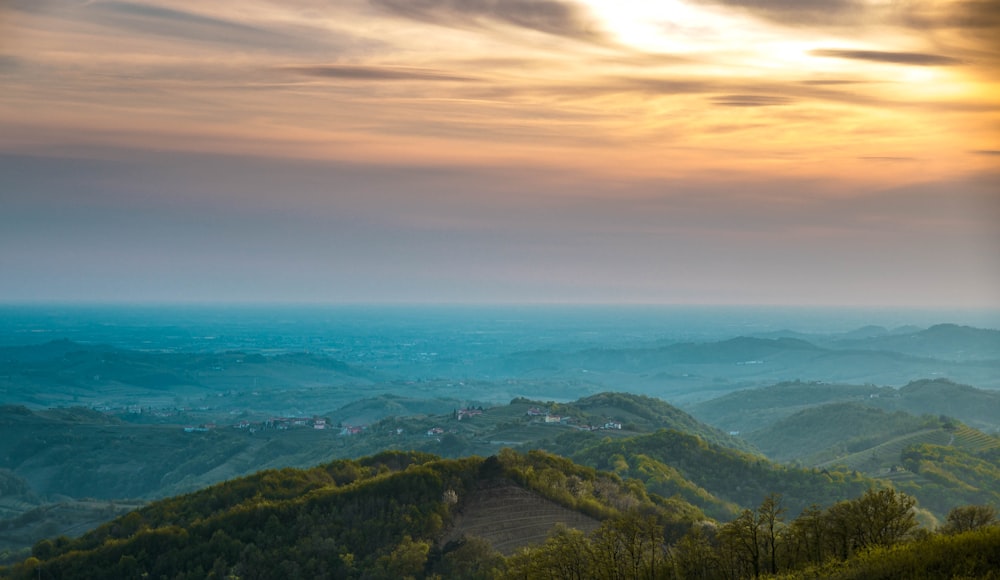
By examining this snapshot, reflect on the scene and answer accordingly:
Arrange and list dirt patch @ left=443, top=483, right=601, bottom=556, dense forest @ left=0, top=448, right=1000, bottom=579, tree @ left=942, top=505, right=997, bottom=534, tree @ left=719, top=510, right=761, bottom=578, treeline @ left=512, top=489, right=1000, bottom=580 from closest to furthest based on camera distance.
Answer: tree @ left=719, top=510, right=761, bottom=578 < treeline @ left=512, top=489, right=1000, bottom=580 < dense forest @ left=0, top=448, right=1000, bottom=579 < tree @ left=942, top=505, right=997, bottom=534 < dirt patch @ left=443, top=483, right=601, bottom=556

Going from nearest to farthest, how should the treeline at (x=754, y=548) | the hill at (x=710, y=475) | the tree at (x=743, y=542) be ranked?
the tree at (x=743, y=542), the treeline at (x=754, y=548), the hill at (x=710, y=475)

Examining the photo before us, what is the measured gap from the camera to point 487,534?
63500mm

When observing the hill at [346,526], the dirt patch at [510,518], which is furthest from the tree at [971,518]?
the dirt patch at [510,518]

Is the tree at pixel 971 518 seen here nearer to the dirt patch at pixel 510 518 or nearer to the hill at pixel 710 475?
the dirt patch at pixel 510 518

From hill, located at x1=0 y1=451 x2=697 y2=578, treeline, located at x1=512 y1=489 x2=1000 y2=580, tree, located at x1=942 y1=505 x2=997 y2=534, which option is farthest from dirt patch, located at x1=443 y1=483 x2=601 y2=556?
tree, located at x1=942 y1=505 x2=997 y2=534

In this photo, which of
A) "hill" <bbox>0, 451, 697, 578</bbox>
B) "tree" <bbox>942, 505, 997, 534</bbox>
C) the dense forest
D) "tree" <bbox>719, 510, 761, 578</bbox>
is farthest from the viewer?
"hill" <bbox>0, 451, 697, 578</bbox>

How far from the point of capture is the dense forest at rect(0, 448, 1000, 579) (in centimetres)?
4638

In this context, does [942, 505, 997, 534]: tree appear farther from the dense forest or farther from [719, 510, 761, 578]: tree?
[719, 510, 761, 578]: tree

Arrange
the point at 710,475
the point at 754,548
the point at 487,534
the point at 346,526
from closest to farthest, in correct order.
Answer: the point at 754,548, the point at 487,534, the point at 346,526, the point at 710,475

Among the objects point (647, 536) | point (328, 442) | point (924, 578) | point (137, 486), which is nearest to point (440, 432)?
point (328, 442)

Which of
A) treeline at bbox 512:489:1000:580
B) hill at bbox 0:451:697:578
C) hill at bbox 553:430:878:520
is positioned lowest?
hill at bbox 553:430:878:520

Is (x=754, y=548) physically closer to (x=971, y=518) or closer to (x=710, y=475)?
(x=971, y=518)

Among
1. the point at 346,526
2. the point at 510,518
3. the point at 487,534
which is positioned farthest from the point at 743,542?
the point at 346,526

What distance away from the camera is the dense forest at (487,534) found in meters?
46.4
